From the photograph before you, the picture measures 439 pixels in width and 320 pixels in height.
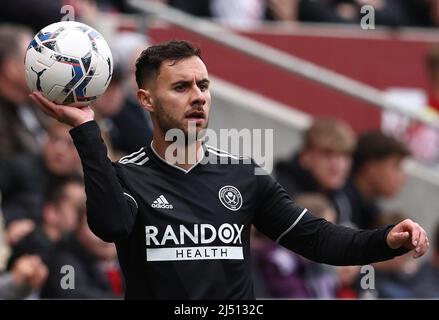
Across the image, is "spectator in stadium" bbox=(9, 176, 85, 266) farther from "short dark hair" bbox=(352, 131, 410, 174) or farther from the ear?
the ear

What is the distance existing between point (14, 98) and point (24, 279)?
1.92 meters

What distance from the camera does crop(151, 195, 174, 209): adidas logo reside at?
5809mm

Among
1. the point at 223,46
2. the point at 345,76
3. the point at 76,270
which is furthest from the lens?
the point at 345,76

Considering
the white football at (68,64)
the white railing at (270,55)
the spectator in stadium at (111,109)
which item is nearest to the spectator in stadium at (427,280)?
the white railing at (270,55)

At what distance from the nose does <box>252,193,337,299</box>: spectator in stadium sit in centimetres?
392

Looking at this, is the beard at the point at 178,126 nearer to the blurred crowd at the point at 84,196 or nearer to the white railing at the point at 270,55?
the blurred crowd at the point at 84,196

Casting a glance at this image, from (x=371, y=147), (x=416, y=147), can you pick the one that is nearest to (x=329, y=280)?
(x=371, y=147)

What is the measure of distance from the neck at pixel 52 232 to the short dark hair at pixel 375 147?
3103mm

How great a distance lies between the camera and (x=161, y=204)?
582 centimetres

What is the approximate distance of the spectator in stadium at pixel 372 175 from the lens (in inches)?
441

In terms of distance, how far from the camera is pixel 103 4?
482 inches

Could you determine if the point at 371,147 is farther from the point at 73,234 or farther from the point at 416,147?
the point at 73,234

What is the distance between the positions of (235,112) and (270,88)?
2.20 feet

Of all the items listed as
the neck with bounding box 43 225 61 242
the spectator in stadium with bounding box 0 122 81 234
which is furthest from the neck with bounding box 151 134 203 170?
the neck with bounding box 43 225 61 242
